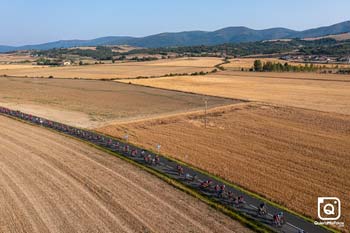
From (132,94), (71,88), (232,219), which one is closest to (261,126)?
(232,219)

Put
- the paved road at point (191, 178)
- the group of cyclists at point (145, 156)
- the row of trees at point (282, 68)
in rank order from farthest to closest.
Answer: the row of trees at point (282, 68)
the group of cyclists at point (145, 156)
the paved road at point (191, 178)

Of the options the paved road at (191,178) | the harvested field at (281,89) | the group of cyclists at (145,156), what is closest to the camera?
the paved road at (191,178)
